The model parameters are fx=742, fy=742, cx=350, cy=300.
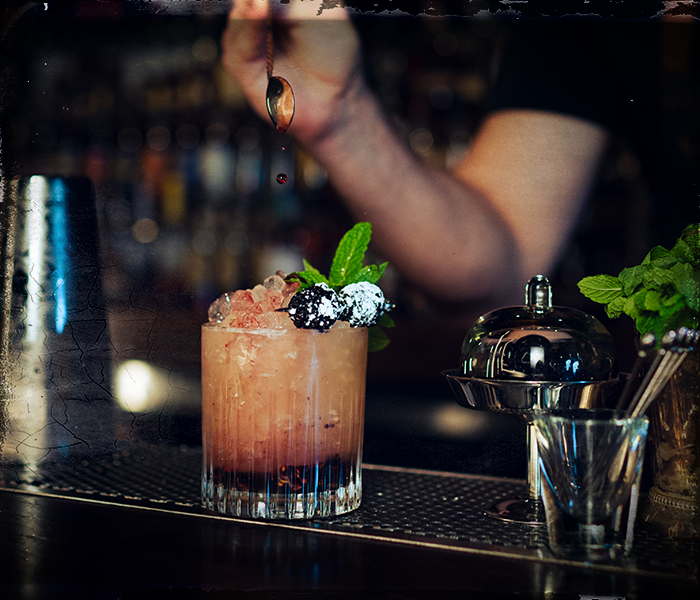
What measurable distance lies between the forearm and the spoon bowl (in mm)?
87

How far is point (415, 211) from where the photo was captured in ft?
4.49

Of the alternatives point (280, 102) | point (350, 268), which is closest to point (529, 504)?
point (350, 268)

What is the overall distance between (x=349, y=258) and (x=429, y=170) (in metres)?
0.46

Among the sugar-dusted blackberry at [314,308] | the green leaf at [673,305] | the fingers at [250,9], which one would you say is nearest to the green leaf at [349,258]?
the sugar-dusted blackberry at [314,308]

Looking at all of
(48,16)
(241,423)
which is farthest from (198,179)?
(241,423)

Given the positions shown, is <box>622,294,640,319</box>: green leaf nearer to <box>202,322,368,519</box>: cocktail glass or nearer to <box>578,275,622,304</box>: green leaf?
<box>578,275,622,304</box>: green leaf

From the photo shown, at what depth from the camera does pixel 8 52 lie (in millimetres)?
1255

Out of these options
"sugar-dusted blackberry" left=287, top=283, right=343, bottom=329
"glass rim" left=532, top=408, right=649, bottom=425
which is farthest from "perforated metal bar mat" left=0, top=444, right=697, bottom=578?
"sugar-dusted blackberry" left=287, top=283, right=343, bottom=329

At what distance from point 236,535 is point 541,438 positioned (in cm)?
36

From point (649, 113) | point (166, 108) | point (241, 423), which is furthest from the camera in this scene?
point (166, 108)

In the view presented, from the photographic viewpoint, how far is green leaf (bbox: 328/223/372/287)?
99cm

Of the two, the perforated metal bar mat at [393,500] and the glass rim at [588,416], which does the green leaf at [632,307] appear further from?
the perforated metal bar mat at [393,500]

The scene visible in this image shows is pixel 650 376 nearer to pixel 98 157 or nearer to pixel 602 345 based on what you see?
pixel 602 345

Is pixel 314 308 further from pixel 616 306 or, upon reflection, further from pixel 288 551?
pixel 616 306
